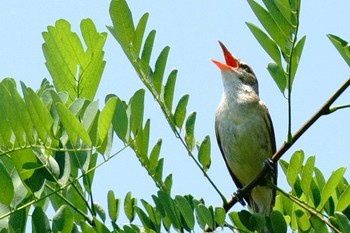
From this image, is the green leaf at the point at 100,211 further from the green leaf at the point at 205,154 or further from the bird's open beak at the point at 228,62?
the bird's open beak at the point at 228,62

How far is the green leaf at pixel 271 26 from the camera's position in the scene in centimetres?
318

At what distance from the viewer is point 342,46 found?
2986 mm

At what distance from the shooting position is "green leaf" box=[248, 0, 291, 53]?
3180mm

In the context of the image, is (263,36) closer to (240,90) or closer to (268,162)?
(268,162)

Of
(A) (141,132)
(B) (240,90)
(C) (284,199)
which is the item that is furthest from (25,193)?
(B) (240,90)

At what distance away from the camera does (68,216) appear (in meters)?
2.68

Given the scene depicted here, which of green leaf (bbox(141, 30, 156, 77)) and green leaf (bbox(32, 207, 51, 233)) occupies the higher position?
green leaf (bbox(141, 30, 156, 77))

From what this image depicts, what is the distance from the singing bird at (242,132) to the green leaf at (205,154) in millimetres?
1719

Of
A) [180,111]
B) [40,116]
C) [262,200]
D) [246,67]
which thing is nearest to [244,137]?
[262,200]

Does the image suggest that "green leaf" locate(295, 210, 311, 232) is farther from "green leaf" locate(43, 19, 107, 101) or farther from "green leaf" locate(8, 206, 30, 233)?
"green leaf" locate(8, 206, 30, 233)

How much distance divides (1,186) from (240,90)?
3670 millimetres

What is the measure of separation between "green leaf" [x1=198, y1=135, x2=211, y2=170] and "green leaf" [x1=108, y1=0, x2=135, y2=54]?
0.62 m

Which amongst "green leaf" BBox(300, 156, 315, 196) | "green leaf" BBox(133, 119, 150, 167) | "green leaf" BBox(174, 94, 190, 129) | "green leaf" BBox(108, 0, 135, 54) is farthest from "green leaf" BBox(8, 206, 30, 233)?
"green leaf" BBox(300, 156, 315, 196)

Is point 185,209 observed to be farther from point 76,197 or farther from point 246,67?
point 246,67
